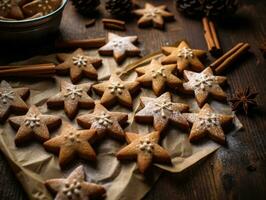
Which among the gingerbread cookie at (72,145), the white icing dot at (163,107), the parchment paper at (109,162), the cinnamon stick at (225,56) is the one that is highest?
the cinnamon stick at (225,56)

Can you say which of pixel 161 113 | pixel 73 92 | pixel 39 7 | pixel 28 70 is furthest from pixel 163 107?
pixel 39 7

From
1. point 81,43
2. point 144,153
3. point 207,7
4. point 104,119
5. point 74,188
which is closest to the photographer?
point 74,188

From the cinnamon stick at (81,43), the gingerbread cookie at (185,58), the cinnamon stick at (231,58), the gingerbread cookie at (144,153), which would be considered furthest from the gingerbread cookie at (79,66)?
the cinnamon stick at (231,58)

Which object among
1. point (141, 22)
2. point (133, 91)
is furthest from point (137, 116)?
point (141, 22)

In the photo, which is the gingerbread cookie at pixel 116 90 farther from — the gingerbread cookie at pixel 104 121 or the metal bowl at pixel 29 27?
the metal bowl at pixel 29 27

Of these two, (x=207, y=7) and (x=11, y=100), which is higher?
(x=207, y=7)

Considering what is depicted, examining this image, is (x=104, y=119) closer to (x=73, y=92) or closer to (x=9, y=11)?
(x=73, y=92)

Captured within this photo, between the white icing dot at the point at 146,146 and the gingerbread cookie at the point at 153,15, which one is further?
the gingerbread cookie at the point at 153,15
